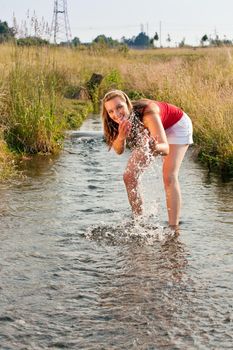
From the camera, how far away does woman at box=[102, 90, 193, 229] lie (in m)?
5.92

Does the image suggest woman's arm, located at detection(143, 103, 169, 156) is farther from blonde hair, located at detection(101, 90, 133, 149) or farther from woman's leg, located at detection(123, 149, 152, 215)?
woman's leg, located at detection(123, 149, 152, 215)

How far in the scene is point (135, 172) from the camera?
6.53 metres

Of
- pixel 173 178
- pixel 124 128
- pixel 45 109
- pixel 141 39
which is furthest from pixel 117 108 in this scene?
pixel 141 39

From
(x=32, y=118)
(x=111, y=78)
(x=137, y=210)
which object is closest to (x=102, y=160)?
(x=32, y=118)

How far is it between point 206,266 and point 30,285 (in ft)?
5.20

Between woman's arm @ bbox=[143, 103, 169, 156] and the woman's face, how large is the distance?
204 mm

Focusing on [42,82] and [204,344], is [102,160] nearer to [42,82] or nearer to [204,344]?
[42,82]

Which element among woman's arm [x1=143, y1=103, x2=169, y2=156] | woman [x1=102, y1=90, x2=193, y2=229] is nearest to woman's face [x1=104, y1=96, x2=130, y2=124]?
woman [x1=102, y1=90, x2=193, y2=229]

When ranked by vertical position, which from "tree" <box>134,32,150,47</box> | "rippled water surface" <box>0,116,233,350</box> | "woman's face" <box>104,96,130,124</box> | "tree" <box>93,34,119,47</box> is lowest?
"rippled water surface" <box>0,116,233,350</box>

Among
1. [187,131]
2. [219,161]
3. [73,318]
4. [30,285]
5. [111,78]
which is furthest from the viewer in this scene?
[111,78]

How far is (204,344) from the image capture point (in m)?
4.14

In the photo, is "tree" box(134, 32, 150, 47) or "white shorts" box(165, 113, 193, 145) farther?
"tree" box(134, 32, 150, 47)

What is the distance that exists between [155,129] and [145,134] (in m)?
0.35

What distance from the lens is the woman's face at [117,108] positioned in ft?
19.4
